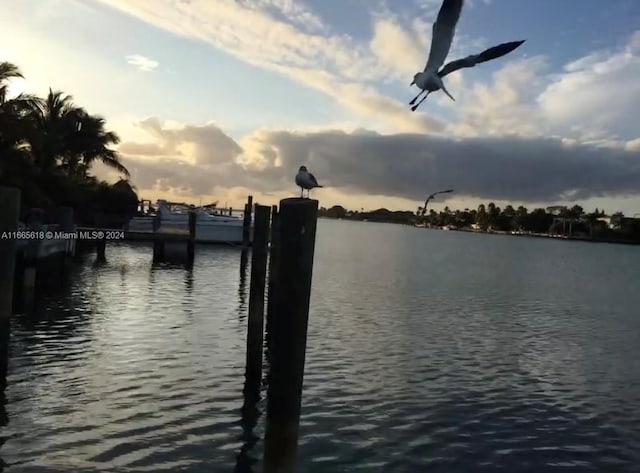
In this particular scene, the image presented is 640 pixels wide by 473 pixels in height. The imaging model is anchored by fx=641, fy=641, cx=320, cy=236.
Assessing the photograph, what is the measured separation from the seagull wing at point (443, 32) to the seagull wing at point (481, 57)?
18cm

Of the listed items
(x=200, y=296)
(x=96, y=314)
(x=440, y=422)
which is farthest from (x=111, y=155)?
(x=440, y=422)

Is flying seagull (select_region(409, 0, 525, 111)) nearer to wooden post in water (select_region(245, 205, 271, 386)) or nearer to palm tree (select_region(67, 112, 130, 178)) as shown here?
wooden post in water (select_region(245, 205, 271, 386))

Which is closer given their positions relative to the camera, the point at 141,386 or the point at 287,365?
the point at 287,365

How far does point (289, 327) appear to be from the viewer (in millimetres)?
6270

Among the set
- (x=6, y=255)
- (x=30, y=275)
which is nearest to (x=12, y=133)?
(x=30, y=275)

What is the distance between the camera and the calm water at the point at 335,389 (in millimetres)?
9016

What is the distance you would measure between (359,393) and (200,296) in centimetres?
1260

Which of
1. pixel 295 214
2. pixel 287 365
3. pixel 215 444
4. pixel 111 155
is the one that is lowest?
pixel 215 444

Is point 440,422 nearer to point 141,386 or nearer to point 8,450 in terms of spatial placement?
point 141,386

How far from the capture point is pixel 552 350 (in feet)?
60.3

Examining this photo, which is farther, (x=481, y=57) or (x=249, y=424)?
(x=249, y=424)

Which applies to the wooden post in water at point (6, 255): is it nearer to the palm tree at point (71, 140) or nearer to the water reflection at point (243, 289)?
the water reflection at point (243, 289)

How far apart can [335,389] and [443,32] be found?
297 inches

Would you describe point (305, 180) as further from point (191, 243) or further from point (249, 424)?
point (191, 243)
